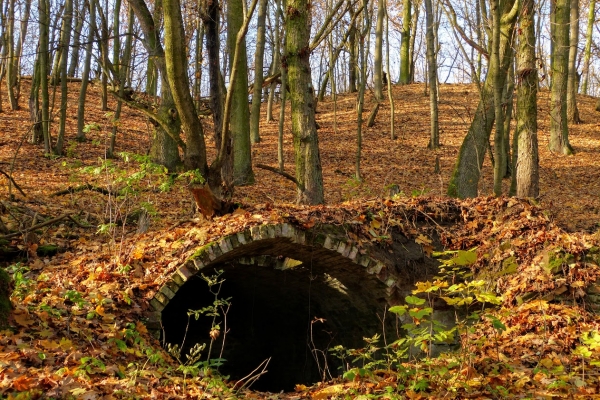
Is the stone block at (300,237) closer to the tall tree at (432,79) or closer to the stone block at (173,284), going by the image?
the stone block at (173,284)

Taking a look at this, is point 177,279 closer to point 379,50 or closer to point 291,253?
point 291,253

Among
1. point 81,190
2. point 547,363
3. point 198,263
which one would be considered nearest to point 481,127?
point 547,363

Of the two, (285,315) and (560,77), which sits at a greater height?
(560,77)

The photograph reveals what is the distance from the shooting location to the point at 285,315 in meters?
9.61

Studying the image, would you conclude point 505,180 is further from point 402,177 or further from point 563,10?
point 563,10

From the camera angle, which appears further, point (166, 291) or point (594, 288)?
point (594, 288)

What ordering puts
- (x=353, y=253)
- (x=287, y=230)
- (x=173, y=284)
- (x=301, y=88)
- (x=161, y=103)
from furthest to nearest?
(x=161, y=103)
(x=301, y=88)
(x=353, y=253)
(x=287, y=230)
(x=173, y=284)

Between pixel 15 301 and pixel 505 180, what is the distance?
39.8 feet

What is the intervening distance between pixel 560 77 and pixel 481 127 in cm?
511

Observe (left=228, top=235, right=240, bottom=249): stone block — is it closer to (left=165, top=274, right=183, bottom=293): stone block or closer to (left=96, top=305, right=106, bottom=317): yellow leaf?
(left=165, top=274, right=183, bottom=293): stone block

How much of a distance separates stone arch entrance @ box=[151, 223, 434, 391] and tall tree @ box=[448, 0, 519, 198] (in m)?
3.20

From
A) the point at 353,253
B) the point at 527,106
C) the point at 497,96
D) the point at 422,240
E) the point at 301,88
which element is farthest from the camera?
the point at 527,106

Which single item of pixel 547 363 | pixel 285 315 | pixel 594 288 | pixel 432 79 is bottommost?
pixel 285 315

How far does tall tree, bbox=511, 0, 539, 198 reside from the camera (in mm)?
8289
